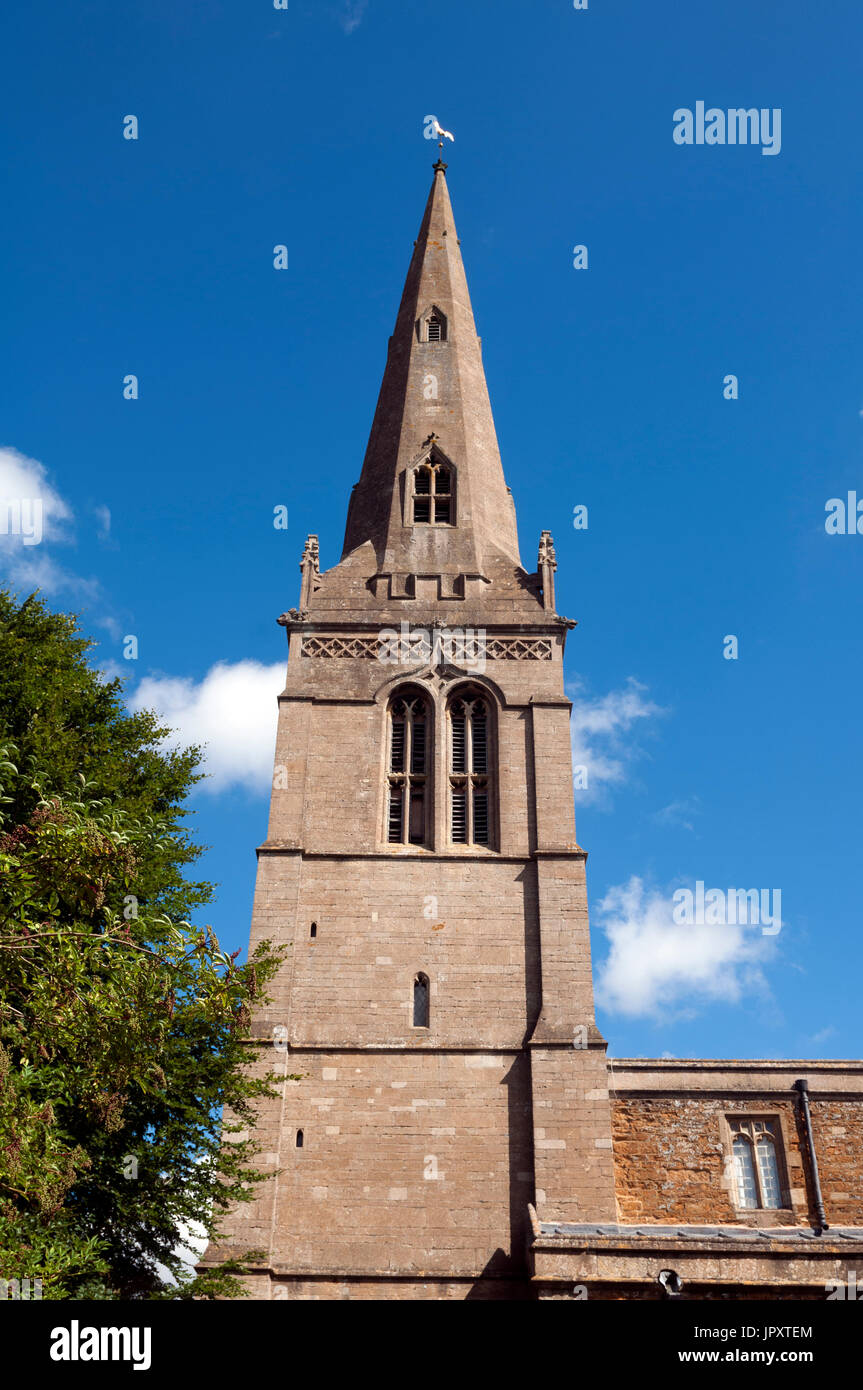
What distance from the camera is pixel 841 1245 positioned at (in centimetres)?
1862

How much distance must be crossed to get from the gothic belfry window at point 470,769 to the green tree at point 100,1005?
512cm

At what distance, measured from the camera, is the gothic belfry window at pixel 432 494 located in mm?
31422

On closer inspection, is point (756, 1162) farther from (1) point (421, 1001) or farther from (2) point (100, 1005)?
(2) point (100, 1005)

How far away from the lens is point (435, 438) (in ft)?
107

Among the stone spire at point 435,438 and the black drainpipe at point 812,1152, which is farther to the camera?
the stone spire at point 435,438

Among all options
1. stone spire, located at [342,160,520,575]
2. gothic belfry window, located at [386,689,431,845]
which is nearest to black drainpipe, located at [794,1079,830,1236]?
gothic belfry window, located at [386,689,431,845]

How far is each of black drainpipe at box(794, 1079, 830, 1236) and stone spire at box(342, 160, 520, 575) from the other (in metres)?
13.6

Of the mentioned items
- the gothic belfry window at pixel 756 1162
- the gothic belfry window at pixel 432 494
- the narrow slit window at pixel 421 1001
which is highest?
the gothic belfry window at pixel 432 494

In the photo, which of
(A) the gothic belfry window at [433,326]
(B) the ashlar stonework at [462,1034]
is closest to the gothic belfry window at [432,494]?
(B) the ashlar stonework at [462,1034]

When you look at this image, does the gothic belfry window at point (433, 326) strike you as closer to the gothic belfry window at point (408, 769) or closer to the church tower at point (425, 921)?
the church tower at point (425, 921)

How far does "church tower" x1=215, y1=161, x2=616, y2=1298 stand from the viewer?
21.4m

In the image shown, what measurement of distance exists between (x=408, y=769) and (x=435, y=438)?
1018cm
